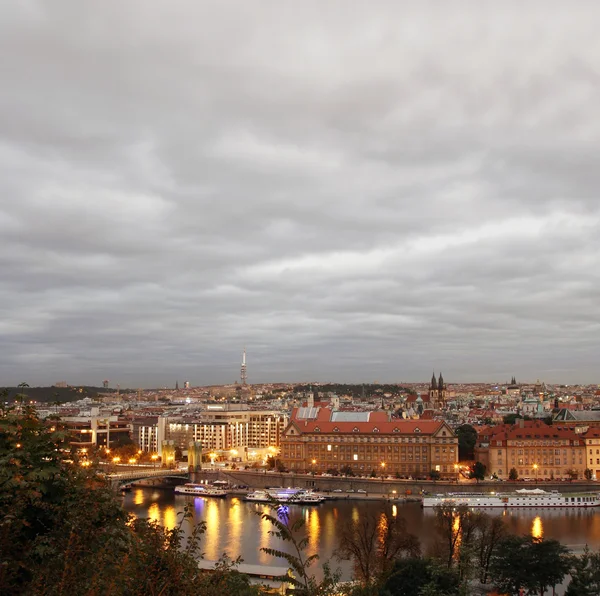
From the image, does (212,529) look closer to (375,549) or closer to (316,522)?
(316,522)

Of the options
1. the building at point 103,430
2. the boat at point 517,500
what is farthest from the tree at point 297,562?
the building at point 103,430

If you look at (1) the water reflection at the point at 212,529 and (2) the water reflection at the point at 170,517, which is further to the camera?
(2) the water reflection at the point at 170,517

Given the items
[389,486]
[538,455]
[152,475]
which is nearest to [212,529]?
[389,486]

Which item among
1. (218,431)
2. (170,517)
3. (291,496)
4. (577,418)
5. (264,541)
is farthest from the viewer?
(218,431)

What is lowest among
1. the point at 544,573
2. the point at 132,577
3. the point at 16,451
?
the point at 544,573

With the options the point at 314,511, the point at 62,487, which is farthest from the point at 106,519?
the point at 314,511

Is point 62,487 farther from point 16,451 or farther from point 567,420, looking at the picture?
point 567,420

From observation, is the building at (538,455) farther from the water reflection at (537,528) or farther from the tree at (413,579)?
the tree at (413,579)
